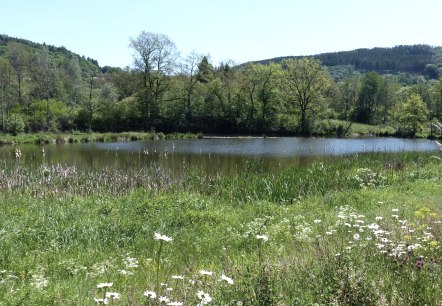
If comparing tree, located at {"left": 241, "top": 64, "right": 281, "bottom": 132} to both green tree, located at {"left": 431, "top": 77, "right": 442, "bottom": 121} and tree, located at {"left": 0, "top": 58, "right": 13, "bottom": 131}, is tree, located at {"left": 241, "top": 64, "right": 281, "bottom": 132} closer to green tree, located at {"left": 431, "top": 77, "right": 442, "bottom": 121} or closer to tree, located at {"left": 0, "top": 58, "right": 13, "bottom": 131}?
green tree, located at {"left": 431, "top": 77, "right": 442, "bottom": 121}

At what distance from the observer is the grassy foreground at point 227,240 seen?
4.05 metres

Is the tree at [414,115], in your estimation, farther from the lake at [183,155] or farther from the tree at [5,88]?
the tree at [5,88]

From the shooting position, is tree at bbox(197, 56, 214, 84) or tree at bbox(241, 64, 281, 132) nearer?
tree at bbox(241, 64, 281, 132)

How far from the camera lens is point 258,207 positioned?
1172 cm

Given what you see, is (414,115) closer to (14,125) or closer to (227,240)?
(14,125)

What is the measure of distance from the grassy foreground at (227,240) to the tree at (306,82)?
181ft

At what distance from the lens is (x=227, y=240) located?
8.36 metres

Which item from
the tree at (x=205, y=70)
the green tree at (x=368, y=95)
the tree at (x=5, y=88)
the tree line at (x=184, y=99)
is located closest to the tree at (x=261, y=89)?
the tree line at (x=184, y=99)

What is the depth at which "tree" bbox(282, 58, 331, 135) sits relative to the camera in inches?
2844

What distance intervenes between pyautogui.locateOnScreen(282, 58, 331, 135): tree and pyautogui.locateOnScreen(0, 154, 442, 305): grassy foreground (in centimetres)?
5502

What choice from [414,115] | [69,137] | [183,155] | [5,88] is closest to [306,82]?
[414,115]

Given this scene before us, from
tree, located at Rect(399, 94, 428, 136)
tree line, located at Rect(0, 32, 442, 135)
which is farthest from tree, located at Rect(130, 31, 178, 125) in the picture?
tree, located at Rect(399, 94, 428, 136)

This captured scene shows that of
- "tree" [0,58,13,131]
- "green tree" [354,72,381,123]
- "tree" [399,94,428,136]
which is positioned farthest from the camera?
"green tree" [354,72,381,123]

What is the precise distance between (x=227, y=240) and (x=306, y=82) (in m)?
68.5
